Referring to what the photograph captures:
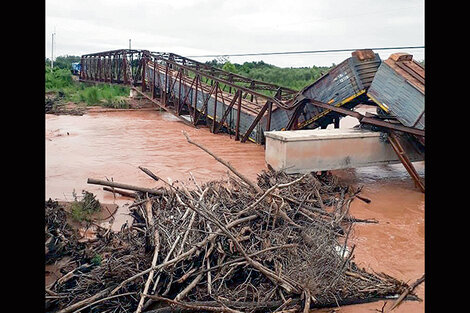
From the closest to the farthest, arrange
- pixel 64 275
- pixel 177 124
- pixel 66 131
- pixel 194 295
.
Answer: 1. pixel 194 295
2. pixel 64 275
3. pixel 66 131
4. pixel 177 124

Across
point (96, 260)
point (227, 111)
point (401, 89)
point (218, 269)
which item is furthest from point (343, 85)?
point (96, 260)

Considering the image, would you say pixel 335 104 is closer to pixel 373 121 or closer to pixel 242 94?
pixel 373 121

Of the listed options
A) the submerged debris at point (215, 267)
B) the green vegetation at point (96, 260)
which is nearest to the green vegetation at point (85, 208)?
the submerged debris at point (215, 267)

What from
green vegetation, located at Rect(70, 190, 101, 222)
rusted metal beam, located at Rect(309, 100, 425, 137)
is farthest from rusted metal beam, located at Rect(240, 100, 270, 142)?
green vegetation, located at Rect(70, 190, 101, 222)

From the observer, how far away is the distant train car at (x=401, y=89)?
27.1 feet

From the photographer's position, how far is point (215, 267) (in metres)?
4.09

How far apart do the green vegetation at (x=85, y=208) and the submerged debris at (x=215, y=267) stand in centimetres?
104

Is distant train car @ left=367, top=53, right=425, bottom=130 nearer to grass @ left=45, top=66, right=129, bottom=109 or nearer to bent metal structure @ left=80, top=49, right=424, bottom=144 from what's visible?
bent metal structure @ left=80, top=49, right=424, bottom=144

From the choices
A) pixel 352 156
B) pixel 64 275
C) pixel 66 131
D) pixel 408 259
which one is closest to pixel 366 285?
pixel 408 259

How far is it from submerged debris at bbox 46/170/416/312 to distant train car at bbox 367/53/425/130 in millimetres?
3915

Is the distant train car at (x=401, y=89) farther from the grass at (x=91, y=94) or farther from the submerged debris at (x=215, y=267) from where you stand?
the grass at (x=91, y=94)
